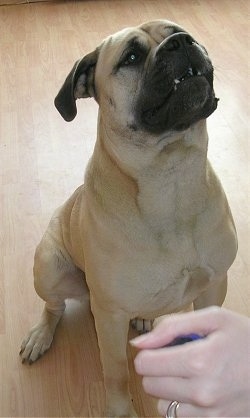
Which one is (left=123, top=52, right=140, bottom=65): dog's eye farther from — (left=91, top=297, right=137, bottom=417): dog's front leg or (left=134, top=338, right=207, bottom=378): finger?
(left=134, top=338, right=207, bottom=378): finger

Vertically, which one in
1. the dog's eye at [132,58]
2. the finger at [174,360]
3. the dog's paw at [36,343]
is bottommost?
the dog's paw at [36,343]

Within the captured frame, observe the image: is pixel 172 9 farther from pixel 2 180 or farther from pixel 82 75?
pixel 82 75

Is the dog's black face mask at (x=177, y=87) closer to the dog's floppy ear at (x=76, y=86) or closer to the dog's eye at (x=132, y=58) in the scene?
the dog's eye at (x=132, y=58)

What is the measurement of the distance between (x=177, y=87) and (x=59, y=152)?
145 centimetres

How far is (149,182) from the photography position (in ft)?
4.15

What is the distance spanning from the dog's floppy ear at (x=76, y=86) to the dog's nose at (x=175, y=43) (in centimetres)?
20

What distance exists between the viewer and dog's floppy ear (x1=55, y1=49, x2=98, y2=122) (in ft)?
4.37

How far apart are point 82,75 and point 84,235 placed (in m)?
0.37

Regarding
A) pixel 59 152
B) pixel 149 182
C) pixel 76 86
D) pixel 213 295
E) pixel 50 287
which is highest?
pixel 76 86

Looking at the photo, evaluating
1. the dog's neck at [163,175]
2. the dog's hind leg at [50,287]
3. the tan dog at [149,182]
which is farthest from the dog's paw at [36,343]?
the dog's neck at [163,175]

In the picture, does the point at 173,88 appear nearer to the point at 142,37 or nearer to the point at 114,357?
the point at 142,37

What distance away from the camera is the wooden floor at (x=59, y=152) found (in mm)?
1639

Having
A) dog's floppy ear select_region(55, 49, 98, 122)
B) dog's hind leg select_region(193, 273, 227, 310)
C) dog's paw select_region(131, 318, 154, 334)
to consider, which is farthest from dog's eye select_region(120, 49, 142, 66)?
dog's paw select_region(131, 318, 154, 334)

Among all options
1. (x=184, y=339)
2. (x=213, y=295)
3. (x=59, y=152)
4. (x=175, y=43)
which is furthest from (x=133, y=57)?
(x=59, y=152)
